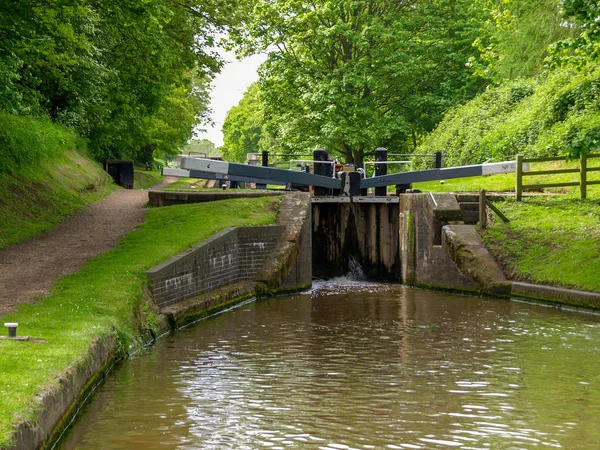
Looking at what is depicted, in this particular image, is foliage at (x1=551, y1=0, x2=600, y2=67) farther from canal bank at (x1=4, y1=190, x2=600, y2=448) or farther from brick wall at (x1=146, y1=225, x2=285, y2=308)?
brick wall at (x1=146, y1=225, x2=285, y2=308)

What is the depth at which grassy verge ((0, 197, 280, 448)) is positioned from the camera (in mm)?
8079

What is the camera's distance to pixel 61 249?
1783 centimetres

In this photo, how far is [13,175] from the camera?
22.5 m

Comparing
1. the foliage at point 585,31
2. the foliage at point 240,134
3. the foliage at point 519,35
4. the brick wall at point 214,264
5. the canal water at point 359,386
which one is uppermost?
the foliage at point 240,134

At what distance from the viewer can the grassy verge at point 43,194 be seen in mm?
19594

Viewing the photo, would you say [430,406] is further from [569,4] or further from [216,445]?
[569,4]

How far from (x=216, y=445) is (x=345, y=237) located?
1631 centimetres

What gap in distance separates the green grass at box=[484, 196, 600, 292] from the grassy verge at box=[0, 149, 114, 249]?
10339 mm

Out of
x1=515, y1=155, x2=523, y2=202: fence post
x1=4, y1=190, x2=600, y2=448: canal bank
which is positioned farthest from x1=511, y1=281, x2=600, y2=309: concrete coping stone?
x1=4, y1=190, x2=600, y2=448: canal bank

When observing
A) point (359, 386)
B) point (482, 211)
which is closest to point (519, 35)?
point (482, 211)

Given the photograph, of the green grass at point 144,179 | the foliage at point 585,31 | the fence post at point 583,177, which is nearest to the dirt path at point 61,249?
the foliage at point 585,31

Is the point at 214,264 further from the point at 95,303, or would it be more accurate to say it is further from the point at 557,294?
the point at 557,294

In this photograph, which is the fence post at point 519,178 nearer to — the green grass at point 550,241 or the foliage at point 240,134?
the green grass at point 550,241

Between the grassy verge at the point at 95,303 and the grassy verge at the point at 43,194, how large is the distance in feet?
7.73
